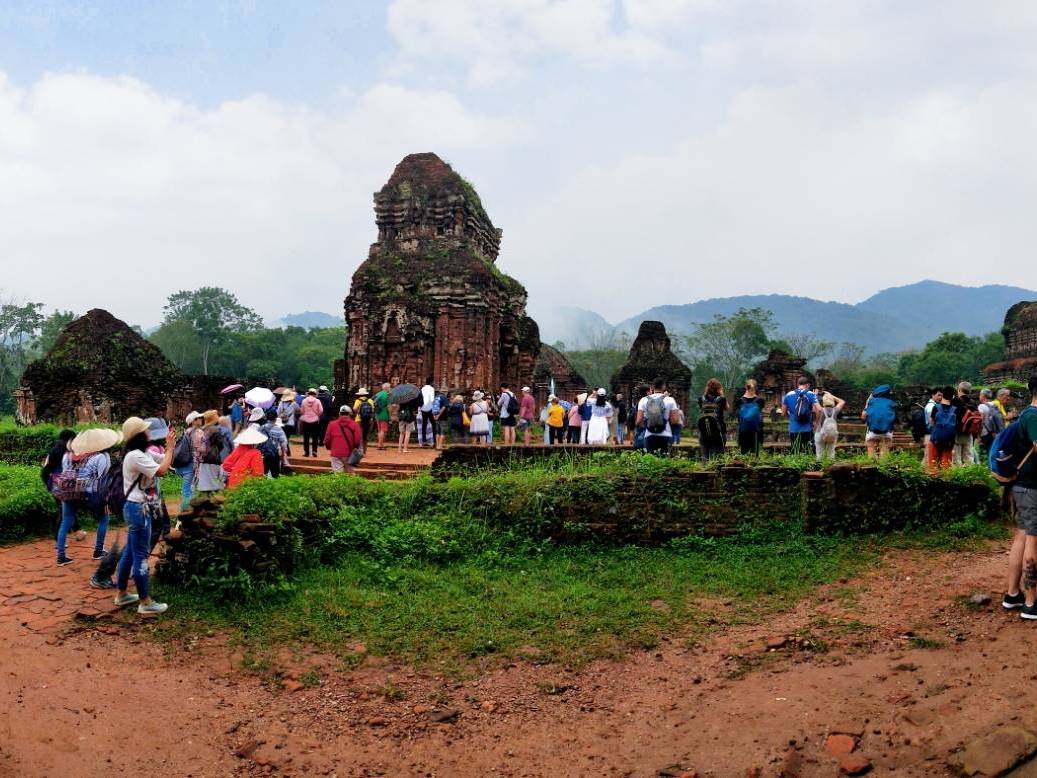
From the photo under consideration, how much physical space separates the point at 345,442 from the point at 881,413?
7455mm

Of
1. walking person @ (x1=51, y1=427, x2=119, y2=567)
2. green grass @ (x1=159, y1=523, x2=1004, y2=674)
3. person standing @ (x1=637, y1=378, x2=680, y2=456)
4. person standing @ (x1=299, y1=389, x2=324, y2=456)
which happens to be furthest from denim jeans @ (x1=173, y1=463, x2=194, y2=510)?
person standing @ (x1=637, y1=378, x2=680, y2=456)

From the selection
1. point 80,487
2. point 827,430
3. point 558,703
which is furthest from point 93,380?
point 558,703

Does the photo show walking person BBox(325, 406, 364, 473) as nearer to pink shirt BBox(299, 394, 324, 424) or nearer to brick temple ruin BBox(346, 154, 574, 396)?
pink shirt BBox(299, 394, 324, 424)

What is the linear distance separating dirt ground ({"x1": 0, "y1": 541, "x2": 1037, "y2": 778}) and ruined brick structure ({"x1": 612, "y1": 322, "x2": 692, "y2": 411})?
24.6 meters

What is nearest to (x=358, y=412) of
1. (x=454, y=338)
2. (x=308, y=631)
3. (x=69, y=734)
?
(x=454, y=338)

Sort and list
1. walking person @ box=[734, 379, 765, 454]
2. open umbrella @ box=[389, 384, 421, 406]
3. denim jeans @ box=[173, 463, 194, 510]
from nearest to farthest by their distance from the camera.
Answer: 1. denim jeans @ box=[173, 463, 194, 510]
2. walking person @ box=[734, 379, 765, 454]
3. open umbrella @ box=[389, 384, 421, 406]

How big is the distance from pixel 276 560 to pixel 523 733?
10.1ft

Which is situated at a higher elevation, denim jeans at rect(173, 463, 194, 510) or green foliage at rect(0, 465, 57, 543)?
denim jeans at rect(173, 463, 194, 510)

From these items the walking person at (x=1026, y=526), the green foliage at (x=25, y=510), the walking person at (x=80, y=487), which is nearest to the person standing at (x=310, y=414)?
the green foliage at (x=25, y=510)

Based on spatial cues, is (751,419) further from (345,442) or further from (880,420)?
(345,442)

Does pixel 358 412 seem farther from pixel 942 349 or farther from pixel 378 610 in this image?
pixel 942 349

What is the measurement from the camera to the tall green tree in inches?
2496

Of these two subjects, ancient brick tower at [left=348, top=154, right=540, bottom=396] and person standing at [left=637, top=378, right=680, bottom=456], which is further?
ancient brick tower at [left=348, top=154, right=540, bottom=396]

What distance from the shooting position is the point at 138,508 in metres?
5.90
